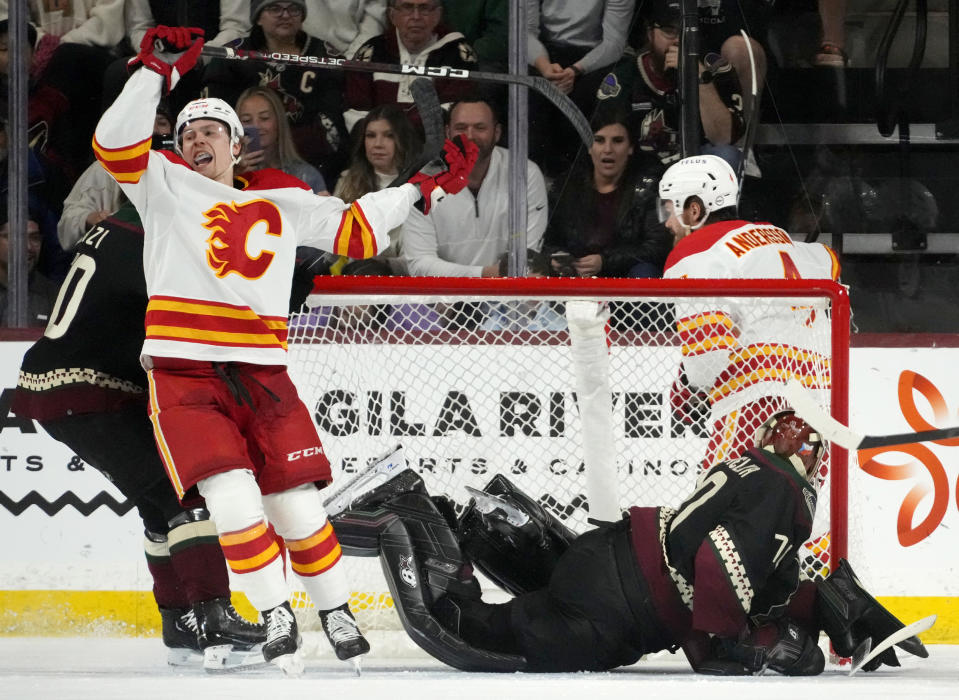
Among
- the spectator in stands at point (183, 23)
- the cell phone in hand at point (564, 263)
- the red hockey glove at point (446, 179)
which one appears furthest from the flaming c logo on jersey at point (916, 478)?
the spectator in stands at point (183, 23)

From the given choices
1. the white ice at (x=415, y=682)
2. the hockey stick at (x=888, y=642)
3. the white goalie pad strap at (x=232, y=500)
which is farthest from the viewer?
the hockey stick at (x=888, y=642)

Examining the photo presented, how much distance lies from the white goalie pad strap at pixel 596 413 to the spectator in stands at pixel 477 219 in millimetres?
1018

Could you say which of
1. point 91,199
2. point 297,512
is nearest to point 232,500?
point 297,512

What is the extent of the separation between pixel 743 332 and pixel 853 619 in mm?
706

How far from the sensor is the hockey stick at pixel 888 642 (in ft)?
8.96

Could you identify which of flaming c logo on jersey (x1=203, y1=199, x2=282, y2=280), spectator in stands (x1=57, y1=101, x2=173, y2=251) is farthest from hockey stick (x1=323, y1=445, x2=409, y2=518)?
spectator in stands (x1=57, y1=101, x2=173, y2=251)

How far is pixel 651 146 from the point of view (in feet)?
13.5

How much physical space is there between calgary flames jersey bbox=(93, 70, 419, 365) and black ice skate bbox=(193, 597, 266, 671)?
0.54m

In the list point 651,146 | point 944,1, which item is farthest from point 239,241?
point 944,1

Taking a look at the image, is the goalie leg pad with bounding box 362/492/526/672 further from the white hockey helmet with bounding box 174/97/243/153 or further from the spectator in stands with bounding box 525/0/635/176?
the spectator in stands with bounding box 525/0/635/176

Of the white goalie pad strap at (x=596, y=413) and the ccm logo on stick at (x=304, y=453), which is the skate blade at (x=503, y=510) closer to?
the white goalie pad strap at (x=596, y=413)

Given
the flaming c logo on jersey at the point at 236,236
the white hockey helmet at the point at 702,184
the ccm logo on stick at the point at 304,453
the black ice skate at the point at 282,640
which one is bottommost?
the black ice skate at the point at 282,640

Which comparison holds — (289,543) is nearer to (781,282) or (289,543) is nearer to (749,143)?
(781,282)

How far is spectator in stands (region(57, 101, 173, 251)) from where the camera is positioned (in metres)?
4.02
